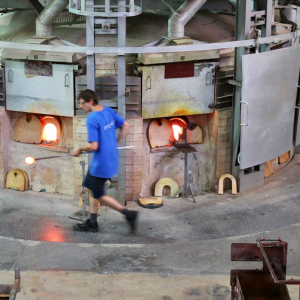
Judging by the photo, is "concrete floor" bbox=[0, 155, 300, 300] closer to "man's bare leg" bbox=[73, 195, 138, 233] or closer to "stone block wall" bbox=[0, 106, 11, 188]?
"man's bare leg" bbox=[73, 195, 138, 233]

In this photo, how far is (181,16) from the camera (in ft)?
33.4

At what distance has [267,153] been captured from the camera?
1102 centimetres

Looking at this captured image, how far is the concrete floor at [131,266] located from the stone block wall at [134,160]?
2.33 feet

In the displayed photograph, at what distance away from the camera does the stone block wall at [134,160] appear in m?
10.2

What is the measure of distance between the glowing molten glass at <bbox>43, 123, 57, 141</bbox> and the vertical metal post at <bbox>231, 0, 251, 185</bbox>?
2940 mm

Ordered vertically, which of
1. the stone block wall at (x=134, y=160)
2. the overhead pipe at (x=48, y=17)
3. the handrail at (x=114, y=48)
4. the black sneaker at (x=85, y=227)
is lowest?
the black sneaker at (x=85, y=227)

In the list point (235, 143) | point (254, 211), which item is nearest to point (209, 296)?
point (254, 211)

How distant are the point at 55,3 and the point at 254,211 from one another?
4424 millimetres

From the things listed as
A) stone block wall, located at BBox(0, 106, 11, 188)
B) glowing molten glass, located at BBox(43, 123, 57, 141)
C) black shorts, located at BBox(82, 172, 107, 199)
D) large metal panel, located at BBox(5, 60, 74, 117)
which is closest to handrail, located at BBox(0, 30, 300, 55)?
large metal panel, located at BBox(5, 60, 74, 117)

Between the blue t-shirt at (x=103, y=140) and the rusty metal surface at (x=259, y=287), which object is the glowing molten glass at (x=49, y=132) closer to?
the blue t-shirt at (x=103, y=140)

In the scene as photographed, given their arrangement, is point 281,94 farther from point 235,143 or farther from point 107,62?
point 107,62

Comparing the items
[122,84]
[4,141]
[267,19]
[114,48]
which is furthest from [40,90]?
[267,19]

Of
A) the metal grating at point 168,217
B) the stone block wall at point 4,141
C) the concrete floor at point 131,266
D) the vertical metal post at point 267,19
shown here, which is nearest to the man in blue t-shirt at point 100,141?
the concrete floor at point 131,266

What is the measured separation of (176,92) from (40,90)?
2138mm
